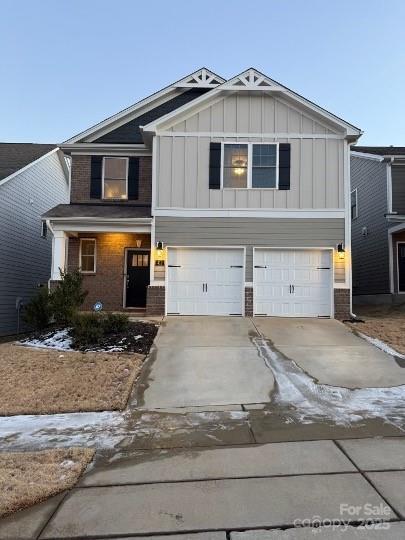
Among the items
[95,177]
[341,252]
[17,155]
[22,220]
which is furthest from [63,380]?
[17,155]

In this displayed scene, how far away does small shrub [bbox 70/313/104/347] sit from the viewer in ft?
31.1

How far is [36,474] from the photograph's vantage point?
3988 millimetres

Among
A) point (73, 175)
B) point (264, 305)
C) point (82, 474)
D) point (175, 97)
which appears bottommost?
point (82, 474)

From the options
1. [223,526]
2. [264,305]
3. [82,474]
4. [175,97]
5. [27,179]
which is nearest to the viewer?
[223,526]

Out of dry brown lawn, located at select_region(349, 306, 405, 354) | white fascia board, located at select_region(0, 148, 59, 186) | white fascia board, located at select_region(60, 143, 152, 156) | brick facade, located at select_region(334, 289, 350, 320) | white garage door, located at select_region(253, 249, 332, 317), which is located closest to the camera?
dry brown lawn, located at select_region(349, 306, 405, 354)

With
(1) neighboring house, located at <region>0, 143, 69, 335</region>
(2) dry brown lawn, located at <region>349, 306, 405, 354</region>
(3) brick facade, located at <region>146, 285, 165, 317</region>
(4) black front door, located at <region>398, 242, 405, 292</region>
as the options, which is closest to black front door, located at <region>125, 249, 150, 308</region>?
(3) brick facade, located at <region>146, 285, 165, 317</region>

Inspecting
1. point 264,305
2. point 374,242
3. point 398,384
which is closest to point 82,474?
point 398,384

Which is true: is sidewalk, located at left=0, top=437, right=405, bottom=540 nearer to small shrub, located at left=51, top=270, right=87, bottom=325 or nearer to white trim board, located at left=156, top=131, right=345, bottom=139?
small shrub, located at left=51, top=270, right=87, bottom=325

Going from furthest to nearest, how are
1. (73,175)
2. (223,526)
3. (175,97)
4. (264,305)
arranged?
(175,97), (73,175), (264,305), (223,526)

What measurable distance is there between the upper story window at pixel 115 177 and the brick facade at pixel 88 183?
0.35 m

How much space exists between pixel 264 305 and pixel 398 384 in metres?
6.34

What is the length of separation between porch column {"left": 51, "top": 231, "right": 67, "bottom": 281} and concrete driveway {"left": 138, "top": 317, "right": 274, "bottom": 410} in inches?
165

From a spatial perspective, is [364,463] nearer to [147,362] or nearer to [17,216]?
[147,362]

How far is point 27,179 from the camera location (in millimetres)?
18062
